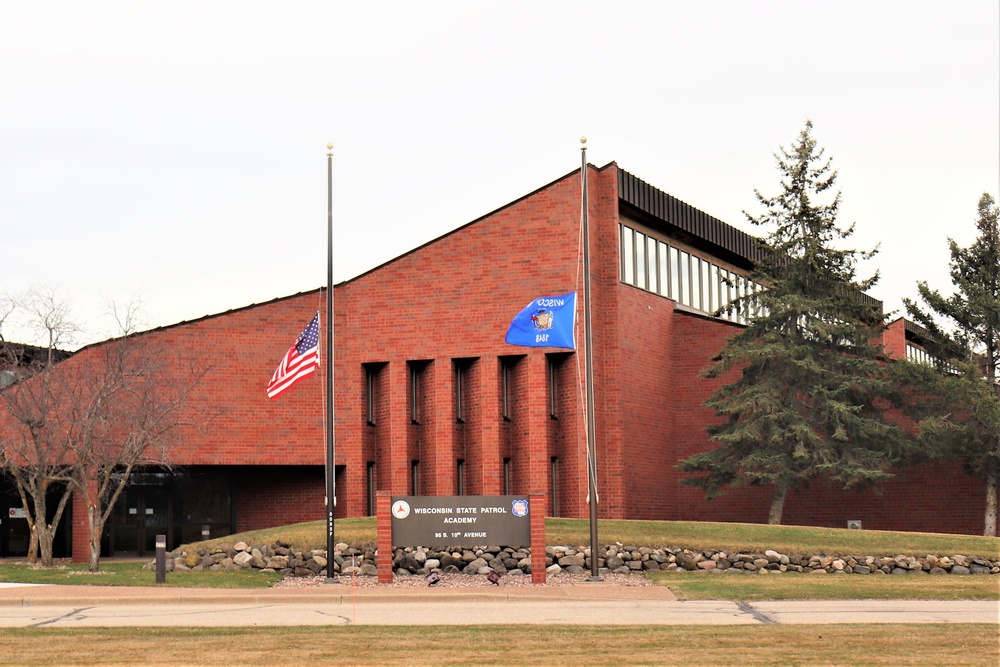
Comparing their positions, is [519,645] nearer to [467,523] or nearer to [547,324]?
[467,523]

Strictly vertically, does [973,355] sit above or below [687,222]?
below

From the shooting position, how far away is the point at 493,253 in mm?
35000

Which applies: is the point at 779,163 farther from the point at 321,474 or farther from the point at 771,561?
the point at 321,474

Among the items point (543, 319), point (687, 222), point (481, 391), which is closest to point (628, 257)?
point (687, 222)

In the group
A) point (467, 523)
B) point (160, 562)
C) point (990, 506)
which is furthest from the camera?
point (990, 506)

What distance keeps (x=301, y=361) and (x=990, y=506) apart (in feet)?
66.2

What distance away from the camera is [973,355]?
35938 mm

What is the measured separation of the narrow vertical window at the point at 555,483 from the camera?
35.2 meters

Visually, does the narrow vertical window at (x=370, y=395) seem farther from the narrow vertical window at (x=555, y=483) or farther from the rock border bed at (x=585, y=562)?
the rock border bed at (x=585, y=562)

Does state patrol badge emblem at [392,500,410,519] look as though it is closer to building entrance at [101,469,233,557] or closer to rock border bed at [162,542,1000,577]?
rock border bed at [162,542,1000,577]


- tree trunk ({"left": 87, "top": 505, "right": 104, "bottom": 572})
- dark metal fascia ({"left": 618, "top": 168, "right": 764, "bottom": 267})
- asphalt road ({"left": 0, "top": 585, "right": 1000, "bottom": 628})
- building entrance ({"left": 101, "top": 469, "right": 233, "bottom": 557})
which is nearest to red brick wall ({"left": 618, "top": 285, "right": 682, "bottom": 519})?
dark metal fascia ({"left": 618, "top": 168, "right": 764, "bottom": 267})

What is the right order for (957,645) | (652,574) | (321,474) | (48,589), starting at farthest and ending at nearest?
(321,474)
(652,574)
(48,589)
(957,645)

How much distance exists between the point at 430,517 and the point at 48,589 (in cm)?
714

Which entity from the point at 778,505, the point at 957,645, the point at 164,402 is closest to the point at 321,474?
the point at 164,402
